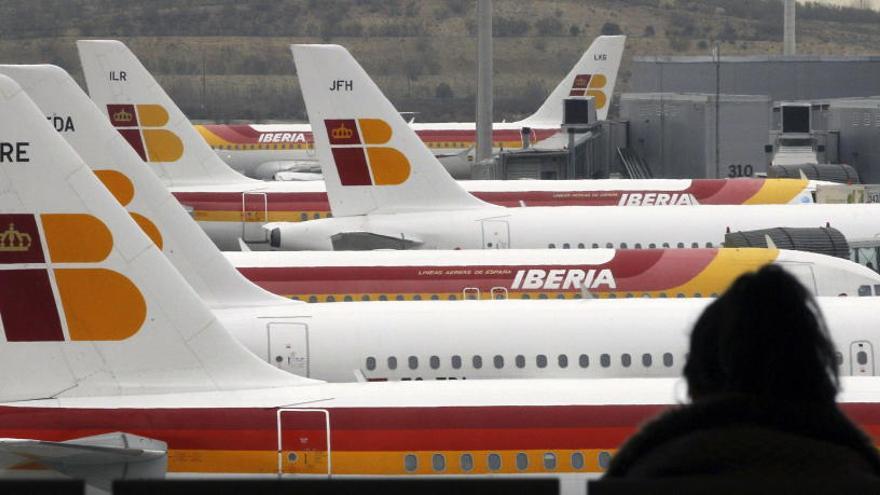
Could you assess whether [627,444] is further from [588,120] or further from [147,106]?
[588,120]

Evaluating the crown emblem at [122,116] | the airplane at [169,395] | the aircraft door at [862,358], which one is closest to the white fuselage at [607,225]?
the crown emblem at [122,116]

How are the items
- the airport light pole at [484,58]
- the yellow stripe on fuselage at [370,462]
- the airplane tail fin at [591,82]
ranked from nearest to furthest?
the yellow stripe on fuselage at [370,462]
the airport light pole at [484,58]
the airplane tail fin at [591,82]

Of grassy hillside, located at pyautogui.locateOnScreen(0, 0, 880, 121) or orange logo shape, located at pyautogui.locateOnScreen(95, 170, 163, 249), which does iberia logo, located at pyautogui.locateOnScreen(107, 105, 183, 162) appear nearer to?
orange logo shape, located at pyautogui.locateOnScreen(95, 170, 163, 249)

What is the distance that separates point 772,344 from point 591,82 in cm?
7887

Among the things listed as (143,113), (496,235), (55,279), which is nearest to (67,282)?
(55,279)

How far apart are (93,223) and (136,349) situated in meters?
1.25

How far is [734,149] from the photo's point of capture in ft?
194

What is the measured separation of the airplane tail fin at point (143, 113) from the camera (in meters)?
44.4

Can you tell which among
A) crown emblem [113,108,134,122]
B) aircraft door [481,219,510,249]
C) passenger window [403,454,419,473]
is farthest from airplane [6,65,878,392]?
crown emblem [113,108,134,122]

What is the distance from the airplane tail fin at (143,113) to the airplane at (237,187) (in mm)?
28

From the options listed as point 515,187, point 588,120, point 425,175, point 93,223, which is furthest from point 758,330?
point 588,120

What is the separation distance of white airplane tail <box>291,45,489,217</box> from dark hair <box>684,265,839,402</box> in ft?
103

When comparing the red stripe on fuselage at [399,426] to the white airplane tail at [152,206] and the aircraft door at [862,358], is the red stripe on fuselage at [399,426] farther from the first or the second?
the white airplane tail at [152,206]

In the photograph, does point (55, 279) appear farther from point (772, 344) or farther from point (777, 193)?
point (777, 193)
